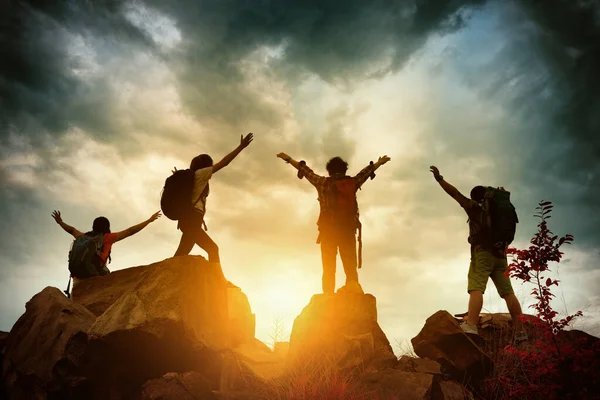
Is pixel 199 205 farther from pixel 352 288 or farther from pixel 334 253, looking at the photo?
pixel 352 288

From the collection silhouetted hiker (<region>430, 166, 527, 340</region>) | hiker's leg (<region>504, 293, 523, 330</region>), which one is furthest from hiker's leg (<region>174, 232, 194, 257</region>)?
hiker's leg (<region>504, 293, 523, 330</region>)

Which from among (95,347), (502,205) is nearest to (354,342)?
(502,205)

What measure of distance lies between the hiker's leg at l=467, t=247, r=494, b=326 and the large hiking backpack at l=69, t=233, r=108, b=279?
809 cm

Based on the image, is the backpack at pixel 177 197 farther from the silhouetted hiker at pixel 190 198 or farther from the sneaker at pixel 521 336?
the sneaker at pixel 521 336

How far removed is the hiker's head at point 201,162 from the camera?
24.4ft

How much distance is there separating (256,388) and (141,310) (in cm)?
244

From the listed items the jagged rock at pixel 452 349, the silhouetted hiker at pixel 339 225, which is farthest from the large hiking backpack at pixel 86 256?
the jagged rock at pixel 452 349

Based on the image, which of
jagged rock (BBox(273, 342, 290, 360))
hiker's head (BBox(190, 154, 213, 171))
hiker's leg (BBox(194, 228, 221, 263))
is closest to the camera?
hiker's leg (BBox(194, 228, 221, 263))

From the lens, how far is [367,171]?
8.32 m

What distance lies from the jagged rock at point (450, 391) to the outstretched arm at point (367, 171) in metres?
4.08

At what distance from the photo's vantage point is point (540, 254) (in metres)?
5.81

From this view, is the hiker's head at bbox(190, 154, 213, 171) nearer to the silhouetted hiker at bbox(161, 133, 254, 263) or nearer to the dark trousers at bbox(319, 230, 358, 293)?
the silhouetted hiker at bbox(161, 133, 254, 263)

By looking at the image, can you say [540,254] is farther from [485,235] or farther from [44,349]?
[44,349]

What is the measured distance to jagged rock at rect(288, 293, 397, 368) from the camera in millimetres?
7090
